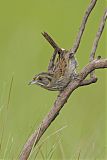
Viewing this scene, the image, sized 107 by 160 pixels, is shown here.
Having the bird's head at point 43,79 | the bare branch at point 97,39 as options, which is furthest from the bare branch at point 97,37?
the bird's head at point 43,79

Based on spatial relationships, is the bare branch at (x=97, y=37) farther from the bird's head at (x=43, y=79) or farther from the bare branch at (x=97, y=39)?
the bird's head at (x=43, y=79)

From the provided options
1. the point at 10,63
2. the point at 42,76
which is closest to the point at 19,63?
the point at 10,63

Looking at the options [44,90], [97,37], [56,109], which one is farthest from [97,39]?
[44,90]

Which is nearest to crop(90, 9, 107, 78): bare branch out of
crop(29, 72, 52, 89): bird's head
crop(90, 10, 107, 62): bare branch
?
crop(90, 10, 107, 62): bare branch

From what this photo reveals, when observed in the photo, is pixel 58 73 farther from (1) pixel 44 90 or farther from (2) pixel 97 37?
(1) pixel 44 90

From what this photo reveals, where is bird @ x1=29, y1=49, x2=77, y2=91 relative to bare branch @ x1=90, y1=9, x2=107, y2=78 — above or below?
below

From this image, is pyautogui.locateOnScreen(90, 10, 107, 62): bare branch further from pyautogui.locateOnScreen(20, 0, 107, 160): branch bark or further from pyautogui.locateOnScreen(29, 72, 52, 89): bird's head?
pyautogui.locateOnScreen(29, 72, 52, 89): bird's head
